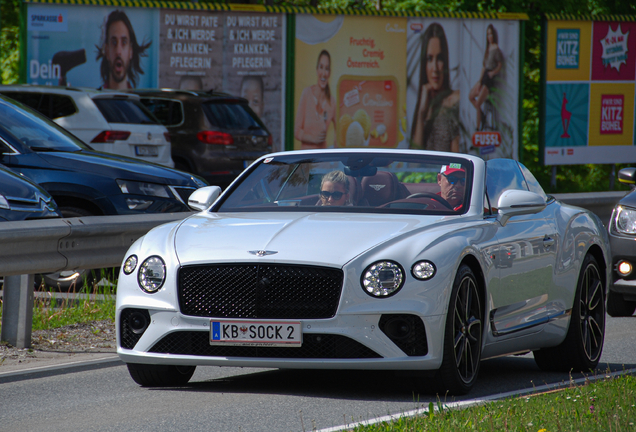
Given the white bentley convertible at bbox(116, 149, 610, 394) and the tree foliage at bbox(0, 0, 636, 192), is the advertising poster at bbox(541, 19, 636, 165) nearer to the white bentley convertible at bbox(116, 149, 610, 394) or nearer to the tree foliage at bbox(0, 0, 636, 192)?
the tree foliage at bbox(0, 0, 636, 192)

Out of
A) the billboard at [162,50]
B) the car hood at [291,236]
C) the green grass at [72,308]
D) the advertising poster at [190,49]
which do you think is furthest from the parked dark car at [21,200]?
the advertising poster at [190,49]

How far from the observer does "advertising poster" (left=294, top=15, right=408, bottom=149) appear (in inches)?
912

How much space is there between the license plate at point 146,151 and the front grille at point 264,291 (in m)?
10.1

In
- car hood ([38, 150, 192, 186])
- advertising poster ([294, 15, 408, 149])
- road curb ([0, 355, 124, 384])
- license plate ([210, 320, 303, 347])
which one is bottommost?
road curb ([0, 355, 124, 384])

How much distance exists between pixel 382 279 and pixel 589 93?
21.5 m

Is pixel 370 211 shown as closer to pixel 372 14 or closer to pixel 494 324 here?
pixel 494 324

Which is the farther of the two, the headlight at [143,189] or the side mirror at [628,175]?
the side mirror at [628,175]

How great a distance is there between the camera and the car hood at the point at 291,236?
246 inches

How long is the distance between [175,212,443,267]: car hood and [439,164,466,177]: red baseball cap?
607mm

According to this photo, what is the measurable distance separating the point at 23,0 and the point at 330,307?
14.7 meters

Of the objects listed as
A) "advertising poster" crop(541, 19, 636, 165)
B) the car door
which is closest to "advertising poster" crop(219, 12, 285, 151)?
"advertising poster" crop(541, 19, 636, 165)

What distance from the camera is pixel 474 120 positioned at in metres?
25.2

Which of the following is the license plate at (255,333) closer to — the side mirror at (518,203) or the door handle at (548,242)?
the side mirror at (518,203)

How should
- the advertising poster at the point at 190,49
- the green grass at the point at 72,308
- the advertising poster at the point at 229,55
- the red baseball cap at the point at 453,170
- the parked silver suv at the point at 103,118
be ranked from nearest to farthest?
1. the red baseball cap at the point at 453,170
2. the green grass at the point at 72,308
3. the parked silver suv at the point at 103,118
4. the advertising poster at the point at 190,49
5. the advertising poster at the point at 229,55
